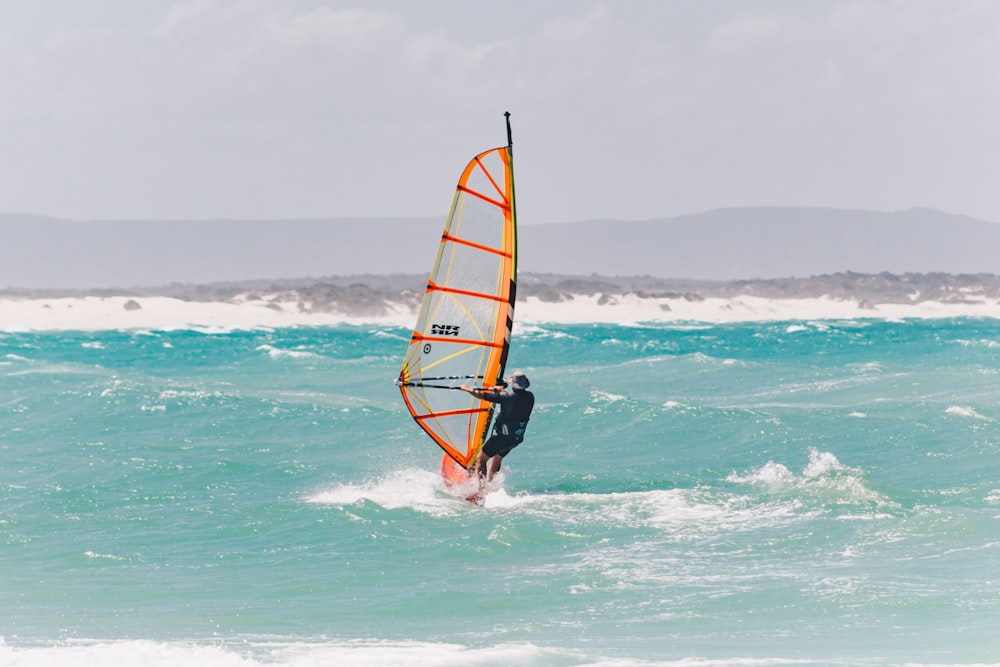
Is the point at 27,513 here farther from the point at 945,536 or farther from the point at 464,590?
the point at 945,536

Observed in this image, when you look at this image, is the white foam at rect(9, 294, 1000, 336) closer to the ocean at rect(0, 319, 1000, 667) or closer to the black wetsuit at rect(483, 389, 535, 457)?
the ocean at rect(0, 319, 1000, 667)

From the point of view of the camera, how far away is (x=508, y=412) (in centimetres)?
1269

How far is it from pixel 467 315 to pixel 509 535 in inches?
98.8

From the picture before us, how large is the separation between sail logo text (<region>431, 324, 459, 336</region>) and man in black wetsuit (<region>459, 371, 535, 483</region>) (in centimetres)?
56

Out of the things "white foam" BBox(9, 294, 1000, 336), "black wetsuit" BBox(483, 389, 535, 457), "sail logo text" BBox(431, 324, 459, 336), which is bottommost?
"white foam" BBox(9, 294, 1000, 336)

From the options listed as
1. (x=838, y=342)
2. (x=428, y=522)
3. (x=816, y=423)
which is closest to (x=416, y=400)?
(x=428, y=522)

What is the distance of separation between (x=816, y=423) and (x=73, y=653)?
531 inches

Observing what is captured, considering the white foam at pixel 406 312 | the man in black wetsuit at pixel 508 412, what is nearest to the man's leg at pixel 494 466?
the man in black wetsuit at pixel 508 412

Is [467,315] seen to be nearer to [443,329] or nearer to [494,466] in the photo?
[443,329]

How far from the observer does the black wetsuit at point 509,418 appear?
41.4 feet

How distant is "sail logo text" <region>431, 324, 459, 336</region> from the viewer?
12953 millimetres

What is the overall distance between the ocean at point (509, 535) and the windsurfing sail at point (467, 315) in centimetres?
88

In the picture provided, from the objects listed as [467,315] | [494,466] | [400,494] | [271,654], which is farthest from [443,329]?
[271,654]

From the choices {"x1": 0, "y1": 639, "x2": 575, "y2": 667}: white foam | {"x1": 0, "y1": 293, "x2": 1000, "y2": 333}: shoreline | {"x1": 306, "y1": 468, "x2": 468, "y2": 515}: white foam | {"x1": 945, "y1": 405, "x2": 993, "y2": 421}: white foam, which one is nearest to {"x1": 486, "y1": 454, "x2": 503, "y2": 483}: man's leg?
{"x1": 306, "y1": 468, "x2": 468, "y2": 515}: white foam
